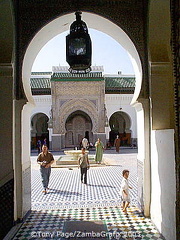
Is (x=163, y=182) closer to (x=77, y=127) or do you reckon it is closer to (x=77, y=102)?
(x=77, y=102)

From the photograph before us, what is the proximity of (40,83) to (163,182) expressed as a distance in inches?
543

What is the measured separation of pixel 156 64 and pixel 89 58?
0.91m

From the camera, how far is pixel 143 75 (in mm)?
3176

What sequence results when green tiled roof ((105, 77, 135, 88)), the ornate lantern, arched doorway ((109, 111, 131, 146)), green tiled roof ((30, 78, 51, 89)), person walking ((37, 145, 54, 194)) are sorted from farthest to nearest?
arched doorway ((109, 111, 131, 146)) → green tiled roof ((105, 77, 135, 88)) → green tiled roof ((30, 78, 51, 89)) → person walking ((37, 145, 54, 194)) → the ornate lantern

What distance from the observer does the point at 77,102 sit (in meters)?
14.6

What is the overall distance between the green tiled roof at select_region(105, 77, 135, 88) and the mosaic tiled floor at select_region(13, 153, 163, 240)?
10.3 meters

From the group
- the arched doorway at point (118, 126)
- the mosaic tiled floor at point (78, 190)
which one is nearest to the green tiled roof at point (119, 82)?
the arched doorway at point (118, 126)

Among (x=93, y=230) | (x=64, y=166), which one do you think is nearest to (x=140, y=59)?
(x=93, y=230)

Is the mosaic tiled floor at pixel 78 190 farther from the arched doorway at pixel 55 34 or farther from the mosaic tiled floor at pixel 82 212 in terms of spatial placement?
the arched doorway at pixel 55 34

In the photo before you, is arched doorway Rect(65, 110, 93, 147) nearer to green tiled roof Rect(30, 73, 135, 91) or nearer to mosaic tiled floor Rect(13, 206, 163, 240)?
green tiled roof Rect(30, 73, 135, 91)

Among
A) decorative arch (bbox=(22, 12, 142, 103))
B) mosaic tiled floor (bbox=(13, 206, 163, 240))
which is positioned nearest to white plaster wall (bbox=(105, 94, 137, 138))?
decorative arch (bbox=(22, 12, 142, 103))

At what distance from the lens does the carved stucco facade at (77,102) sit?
576 inches

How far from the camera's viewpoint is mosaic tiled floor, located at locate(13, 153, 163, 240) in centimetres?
267

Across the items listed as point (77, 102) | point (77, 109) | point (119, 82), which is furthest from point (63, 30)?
point (119, 82)
